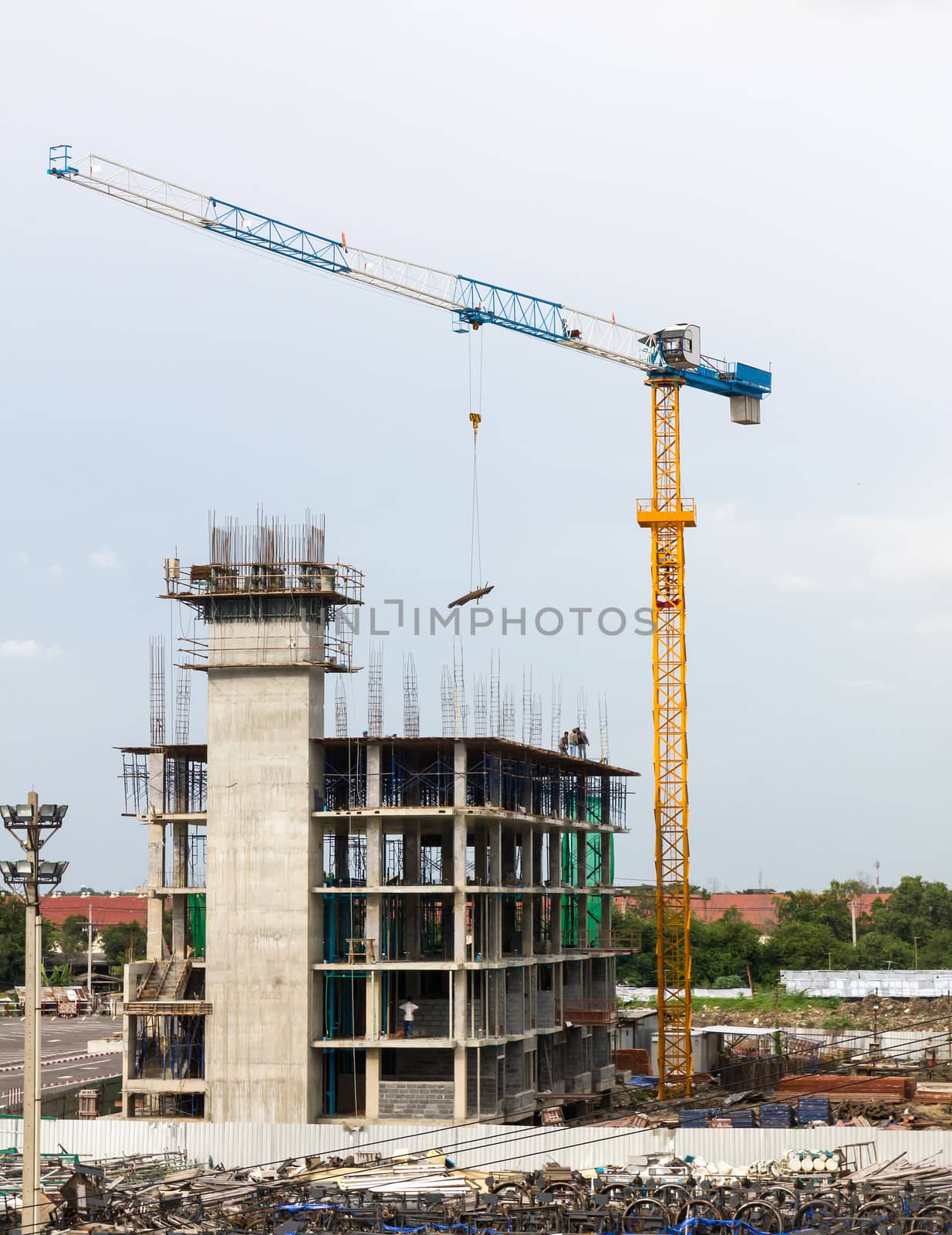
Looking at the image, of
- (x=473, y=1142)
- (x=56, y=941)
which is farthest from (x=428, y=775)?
(x=56, y=941)

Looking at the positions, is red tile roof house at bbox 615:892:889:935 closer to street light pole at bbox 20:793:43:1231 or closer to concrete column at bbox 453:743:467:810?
concrete column at bbox 453:743:467:810

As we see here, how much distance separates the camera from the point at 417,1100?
5831 centimetres

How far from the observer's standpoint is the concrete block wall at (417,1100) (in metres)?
58.2

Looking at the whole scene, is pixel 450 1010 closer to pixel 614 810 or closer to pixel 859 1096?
pixel 859 1096

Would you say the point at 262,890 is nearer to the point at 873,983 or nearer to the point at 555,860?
the point at 555,860

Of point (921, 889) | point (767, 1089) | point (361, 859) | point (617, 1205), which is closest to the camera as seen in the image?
point (617, 1205)

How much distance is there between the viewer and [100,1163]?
54.0m

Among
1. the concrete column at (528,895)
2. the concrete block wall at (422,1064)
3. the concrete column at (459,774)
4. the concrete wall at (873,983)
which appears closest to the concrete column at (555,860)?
the concrete column at (528,895)

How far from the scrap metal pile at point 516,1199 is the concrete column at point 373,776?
12.8 metres

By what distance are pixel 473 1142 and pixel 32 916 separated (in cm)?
2416

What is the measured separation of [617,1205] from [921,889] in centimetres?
11266

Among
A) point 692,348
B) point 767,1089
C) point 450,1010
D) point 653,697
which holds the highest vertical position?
point 692,348

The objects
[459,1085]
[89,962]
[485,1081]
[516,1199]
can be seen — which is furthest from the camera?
[89,962]

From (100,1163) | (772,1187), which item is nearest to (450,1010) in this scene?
(100,1163)
